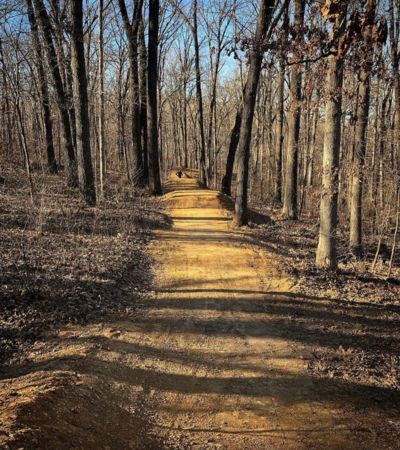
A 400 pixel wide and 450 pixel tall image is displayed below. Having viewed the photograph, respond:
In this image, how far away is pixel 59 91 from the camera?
15.3 metres

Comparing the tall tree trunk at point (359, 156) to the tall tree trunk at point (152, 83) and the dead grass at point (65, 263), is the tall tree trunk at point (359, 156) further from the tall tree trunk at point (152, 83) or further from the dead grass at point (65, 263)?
the tall tree trunk at point (152, 83)

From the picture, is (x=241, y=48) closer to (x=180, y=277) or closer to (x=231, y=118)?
(x=180, y=277)

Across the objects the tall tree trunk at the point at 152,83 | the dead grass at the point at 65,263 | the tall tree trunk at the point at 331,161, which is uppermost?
the tall tree trunk at the point at 152,83

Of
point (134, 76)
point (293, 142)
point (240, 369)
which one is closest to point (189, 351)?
point (240, 369)

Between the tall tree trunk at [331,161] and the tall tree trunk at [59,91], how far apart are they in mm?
10636

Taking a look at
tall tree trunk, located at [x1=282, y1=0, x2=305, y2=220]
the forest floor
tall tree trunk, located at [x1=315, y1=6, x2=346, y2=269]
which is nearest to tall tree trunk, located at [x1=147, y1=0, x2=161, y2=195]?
tall tree trunk, located at [x1=282, y1=0, x2=305, y2=220]

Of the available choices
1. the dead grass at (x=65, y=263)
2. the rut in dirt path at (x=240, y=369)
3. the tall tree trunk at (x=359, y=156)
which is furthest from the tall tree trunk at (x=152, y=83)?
the rut in dirt path at (x=240, y=369)

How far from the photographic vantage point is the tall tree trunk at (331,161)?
7.85 metres

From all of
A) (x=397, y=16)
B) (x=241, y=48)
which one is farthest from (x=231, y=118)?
(x=241, y=48)

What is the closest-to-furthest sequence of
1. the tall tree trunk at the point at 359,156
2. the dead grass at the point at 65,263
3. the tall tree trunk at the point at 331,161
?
the dead grass at the point at 65,263 → the tall tree trunk at the point at 331,161 → the tall tree trunk at the point at 359,156

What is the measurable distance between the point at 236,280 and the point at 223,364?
3185 mm

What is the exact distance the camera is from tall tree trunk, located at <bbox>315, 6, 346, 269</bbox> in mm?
7848

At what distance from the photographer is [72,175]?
15.9m

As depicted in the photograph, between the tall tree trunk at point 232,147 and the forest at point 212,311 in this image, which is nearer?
the forest at point 212,311
